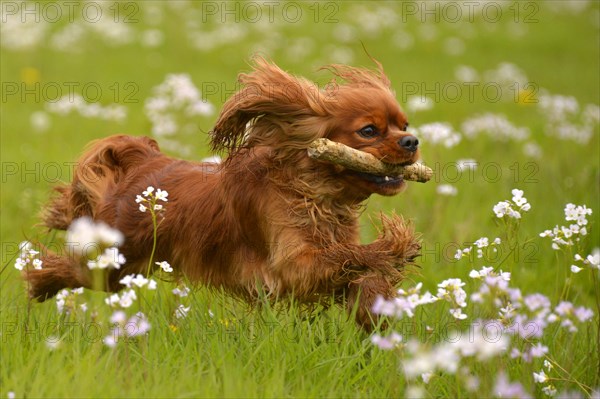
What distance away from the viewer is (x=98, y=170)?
16.4 feet

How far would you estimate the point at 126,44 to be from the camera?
47.9 feet

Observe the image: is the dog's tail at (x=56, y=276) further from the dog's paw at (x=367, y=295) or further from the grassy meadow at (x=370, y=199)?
the dog's paw at (x=367, y=295)

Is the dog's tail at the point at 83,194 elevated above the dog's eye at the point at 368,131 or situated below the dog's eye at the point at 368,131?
below

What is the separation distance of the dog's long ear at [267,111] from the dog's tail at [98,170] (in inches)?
32.1

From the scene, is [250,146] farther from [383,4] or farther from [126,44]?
[383,4]

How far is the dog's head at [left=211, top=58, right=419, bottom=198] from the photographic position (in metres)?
4.09

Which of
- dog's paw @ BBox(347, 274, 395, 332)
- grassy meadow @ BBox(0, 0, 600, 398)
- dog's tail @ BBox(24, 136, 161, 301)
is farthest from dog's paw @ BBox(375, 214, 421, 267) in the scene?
dog's tail @ BBox(24, 136, 161, 301)

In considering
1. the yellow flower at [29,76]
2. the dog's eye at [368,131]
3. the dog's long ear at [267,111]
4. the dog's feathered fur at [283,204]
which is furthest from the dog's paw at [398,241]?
the yellow flower at [29,76]

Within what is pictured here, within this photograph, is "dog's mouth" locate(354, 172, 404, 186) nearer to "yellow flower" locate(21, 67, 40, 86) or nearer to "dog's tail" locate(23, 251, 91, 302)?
"dog's tail" locate(23, 251, 91, 302)

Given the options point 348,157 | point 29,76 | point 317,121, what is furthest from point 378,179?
point 29,76

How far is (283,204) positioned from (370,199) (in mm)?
2963

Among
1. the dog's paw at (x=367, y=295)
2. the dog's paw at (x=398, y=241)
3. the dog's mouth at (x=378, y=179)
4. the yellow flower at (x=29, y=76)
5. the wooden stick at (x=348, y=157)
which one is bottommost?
the yellow flower at (x=29, y=76)

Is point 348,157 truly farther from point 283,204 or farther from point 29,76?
point 29,76

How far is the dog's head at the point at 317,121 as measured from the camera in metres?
4.09
